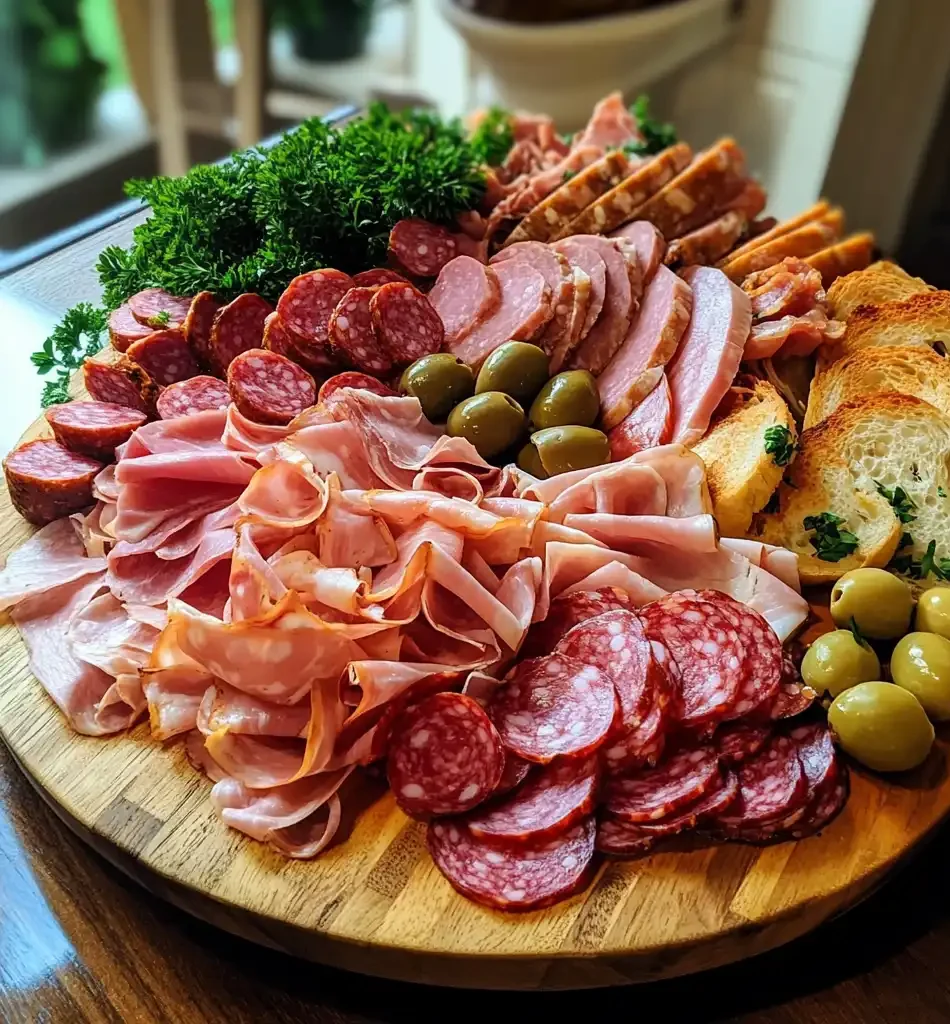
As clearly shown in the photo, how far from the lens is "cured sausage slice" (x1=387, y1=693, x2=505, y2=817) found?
1243 mm

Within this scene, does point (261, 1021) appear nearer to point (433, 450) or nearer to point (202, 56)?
point (433, 450)

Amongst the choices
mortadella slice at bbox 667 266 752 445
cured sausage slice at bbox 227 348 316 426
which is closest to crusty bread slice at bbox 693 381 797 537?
mortadella slice at bbox 667 266 752 445

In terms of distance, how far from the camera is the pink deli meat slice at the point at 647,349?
177cm

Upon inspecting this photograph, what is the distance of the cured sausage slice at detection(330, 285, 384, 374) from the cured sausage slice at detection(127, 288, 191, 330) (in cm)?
33

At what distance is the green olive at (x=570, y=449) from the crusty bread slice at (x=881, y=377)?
0.41 metres

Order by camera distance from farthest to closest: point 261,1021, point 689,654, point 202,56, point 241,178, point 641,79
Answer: point 202,56
point 641,79
point 241,178
point 689,654
point 261,1021

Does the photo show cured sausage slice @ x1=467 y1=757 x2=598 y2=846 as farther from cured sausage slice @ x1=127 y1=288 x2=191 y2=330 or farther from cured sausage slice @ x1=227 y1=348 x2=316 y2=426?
cured sausage slice @ x1=127 y1=288 x2=191 y2=330

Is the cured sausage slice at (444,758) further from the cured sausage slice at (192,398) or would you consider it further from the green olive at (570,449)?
the cured sausage slice at (192,398)

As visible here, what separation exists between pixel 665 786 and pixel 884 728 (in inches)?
11.8

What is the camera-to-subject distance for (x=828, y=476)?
1.64 meters

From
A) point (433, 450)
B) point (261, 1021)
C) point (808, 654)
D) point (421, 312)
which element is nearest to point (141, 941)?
point (261, 1021)

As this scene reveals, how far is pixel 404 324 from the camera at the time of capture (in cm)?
183

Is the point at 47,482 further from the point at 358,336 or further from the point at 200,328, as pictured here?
the point at 358,336

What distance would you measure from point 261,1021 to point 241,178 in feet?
5.01
